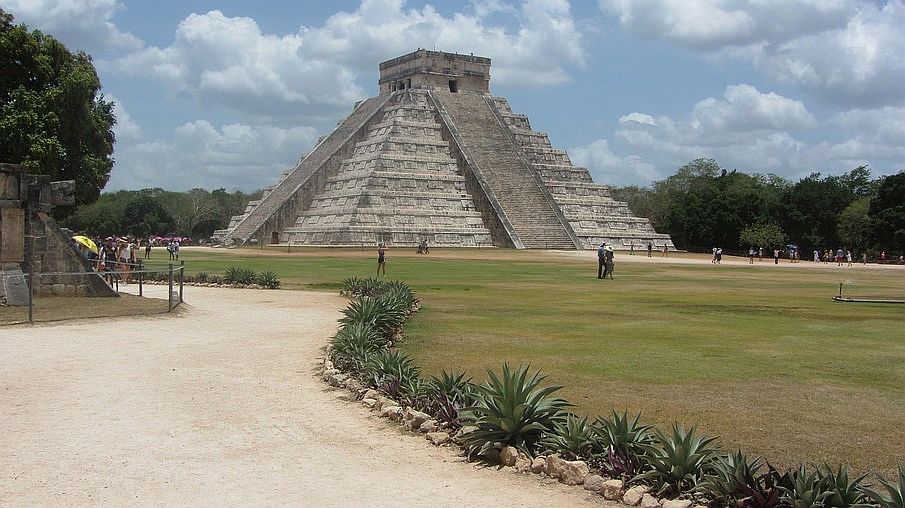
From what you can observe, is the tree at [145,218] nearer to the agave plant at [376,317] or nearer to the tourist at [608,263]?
the tourist at [608,263]

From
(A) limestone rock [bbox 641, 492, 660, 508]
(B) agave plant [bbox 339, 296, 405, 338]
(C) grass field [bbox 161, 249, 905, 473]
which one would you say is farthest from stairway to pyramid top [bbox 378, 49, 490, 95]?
(A) limestone rock [bbox 641, 492, 660, 508]

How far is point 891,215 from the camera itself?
5900 cm

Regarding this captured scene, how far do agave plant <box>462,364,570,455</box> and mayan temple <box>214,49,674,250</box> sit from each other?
44.4m

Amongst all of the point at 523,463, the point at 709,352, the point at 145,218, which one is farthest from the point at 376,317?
the point at 145,218

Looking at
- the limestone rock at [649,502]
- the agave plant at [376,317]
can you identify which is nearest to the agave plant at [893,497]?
the limestone rock at [649,502]

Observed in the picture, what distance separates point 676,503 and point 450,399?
2.84m

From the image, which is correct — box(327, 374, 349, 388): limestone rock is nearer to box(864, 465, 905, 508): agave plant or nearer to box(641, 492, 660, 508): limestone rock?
box(641, 492, 660, 508): limestone rock

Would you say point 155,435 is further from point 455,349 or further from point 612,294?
point 612,294

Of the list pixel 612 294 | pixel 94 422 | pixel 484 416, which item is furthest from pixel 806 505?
pixel 612 294

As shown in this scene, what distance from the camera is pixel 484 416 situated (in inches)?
288

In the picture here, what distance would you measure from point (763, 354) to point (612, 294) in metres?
10.9

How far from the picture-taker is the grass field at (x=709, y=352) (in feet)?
26.3

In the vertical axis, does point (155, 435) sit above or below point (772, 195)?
below

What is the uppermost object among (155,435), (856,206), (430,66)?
(430,66)
